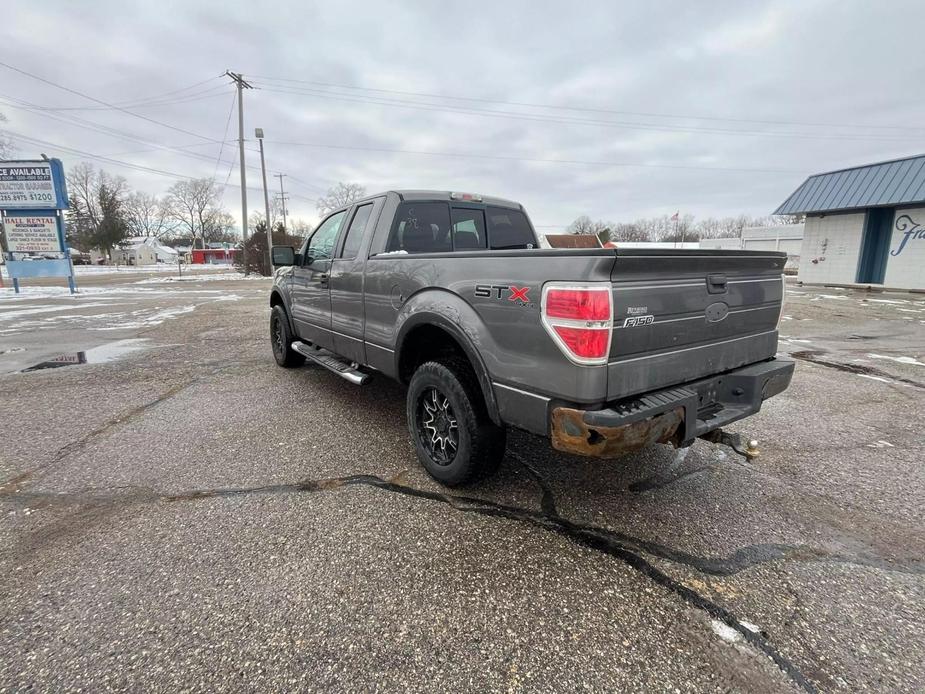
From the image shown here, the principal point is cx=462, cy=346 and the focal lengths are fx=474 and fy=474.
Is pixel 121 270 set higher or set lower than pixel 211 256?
lower

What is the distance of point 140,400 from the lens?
5.03 metres

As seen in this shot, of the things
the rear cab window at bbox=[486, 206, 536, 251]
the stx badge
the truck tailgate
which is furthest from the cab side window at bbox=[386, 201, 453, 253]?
the truck tailgate

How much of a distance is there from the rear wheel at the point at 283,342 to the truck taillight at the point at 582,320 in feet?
14.9

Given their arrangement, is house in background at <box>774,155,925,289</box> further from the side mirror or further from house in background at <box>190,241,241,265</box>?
house in background at <box>190,241,241,265</box>

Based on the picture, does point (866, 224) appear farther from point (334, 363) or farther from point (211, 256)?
point (211, 256)

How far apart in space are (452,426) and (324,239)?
9.87ft

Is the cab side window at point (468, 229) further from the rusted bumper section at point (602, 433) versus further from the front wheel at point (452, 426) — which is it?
the rusted bumper section at point (602, 433)

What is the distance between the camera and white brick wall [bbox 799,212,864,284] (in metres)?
18.0

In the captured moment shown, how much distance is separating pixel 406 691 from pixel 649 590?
118 cm

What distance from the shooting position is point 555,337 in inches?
88.4

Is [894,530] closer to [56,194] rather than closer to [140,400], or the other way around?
[140,400]

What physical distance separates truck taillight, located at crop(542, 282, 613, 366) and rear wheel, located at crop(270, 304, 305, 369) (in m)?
4.55

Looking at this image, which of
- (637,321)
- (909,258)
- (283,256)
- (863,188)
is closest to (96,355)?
(283,256)

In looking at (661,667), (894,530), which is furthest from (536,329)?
(894,530)
